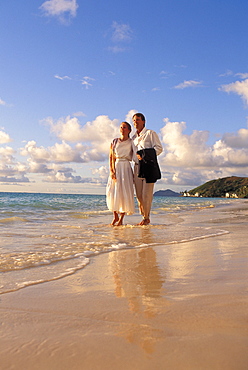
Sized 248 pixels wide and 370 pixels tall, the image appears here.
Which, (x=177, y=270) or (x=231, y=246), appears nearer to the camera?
(x=177, y=270)

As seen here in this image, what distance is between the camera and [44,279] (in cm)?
246

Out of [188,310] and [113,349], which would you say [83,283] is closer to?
[188,310]

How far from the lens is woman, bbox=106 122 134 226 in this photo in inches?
289

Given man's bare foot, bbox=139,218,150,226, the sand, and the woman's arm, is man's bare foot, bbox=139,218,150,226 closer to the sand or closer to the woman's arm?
the woman's arm

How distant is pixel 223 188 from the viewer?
135000 mm

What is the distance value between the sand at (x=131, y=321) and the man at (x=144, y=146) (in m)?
4.61

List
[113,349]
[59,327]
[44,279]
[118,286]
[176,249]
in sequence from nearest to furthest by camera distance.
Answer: [113,349], [59,327], [118,286], [44,279], [176,249]

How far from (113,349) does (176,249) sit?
2669mm

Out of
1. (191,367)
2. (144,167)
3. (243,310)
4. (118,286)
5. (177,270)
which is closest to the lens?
(191,367)

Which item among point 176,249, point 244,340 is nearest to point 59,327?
point 244,340

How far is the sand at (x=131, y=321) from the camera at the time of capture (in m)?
1.18

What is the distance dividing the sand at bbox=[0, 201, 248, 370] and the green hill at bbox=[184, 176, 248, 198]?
121527 millimetres

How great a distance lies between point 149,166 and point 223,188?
134m

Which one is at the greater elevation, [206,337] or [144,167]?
[144,167]
